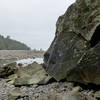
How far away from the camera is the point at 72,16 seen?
1454 centimetres

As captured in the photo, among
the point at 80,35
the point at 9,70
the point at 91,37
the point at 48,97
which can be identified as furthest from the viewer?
the point at 9,70

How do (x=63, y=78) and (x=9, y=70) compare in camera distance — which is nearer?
(x=63, y=78)

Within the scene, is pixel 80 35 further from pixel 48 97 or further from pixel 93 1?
pixel 48 97

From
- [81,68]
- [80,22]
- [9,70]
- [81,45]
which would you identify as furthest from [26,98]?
[9,70]

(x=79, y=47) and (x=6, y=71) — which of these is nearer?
(x=79, y=47)

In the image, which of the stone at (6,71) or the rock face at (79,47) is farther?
the stone at (6,71)

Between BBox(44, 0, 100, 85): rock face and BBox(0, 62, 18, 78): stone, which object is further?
BBox(0, 62, 18, 78): stone

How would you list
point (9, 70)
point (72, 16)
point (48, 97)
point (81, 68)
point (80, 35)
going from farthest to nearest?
point (9, 70), point (72, 16), point (80, 35), point (81, 68), point (48, 97)

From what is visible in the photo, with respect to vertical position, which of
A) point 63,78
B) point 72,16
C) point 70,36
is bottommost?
point 63,78

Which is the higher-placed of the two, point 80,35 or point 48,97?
point 80,35

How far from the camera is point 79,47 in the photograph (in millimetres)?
12430

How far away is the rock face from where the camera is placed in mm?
10516

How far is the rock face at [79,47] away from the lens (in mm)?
10516

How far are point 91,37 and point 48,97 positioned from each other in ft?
13.6
